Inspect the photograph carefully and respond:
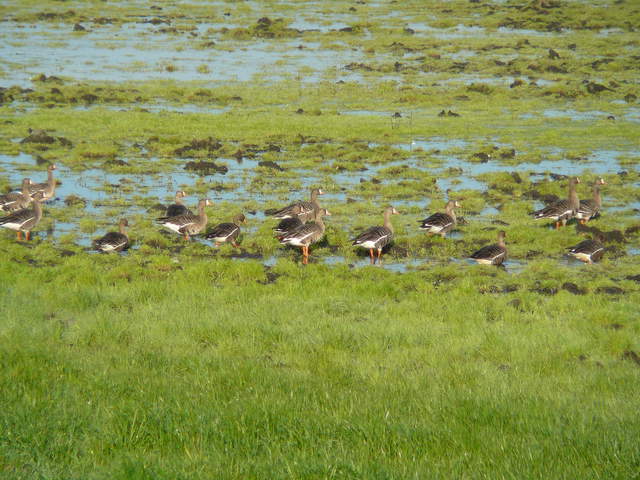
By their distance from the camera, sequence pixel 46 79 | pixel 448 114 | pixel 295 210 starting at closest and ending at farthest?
A: pixel 295 210 < pixel 448 114 < pixel 46 79

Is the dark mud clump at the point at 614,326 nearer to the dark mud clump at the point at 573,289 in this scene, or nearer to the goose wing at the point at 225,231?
the dark mud clump at the point at 573,289

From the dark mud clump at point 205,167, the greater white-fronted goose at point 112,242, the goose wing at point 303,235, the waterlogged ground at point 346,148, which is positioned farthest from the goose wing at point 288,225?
the dark mud clump at point 205,167

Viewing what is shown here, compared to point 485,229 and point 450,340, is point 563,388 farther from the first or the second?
point 485,229

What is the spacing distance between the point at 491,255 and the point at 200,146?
16532 mm

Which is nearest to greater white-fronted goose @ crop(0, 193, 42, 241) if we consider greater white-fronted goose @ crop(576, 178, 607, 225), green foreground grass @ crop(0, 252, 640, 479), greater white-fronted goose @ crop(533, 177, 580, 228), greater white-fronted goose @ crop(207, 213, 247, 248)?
green foreground grass @ crop(0, 252, 640, 479)

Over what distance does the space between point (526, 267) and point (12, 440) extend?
13.0 meters

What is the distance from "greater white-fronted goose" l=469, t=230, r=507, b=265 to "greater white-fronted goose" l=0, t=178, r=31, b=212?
37.9 ft

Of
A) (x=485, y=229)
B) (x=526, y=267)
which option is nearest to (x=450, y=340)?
(x=526, y=267)

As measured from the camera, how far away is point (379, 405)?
9.78 meters

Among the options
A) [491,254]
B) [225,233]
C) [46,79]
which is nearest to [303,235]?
[225,233]

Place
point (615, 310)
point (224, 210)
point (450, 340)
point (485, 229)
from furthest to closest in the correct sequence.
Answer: point (224, 210) → point (485, 229) → point (615, 310) → point (450, 340)

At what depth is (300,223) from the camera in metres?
20.6

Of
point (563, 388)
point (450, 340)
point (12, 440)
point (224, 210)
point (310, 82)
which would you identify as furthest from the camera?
point (310, 82)

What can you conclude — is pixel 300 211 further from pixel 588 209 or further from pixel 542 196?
pixel 542 196
